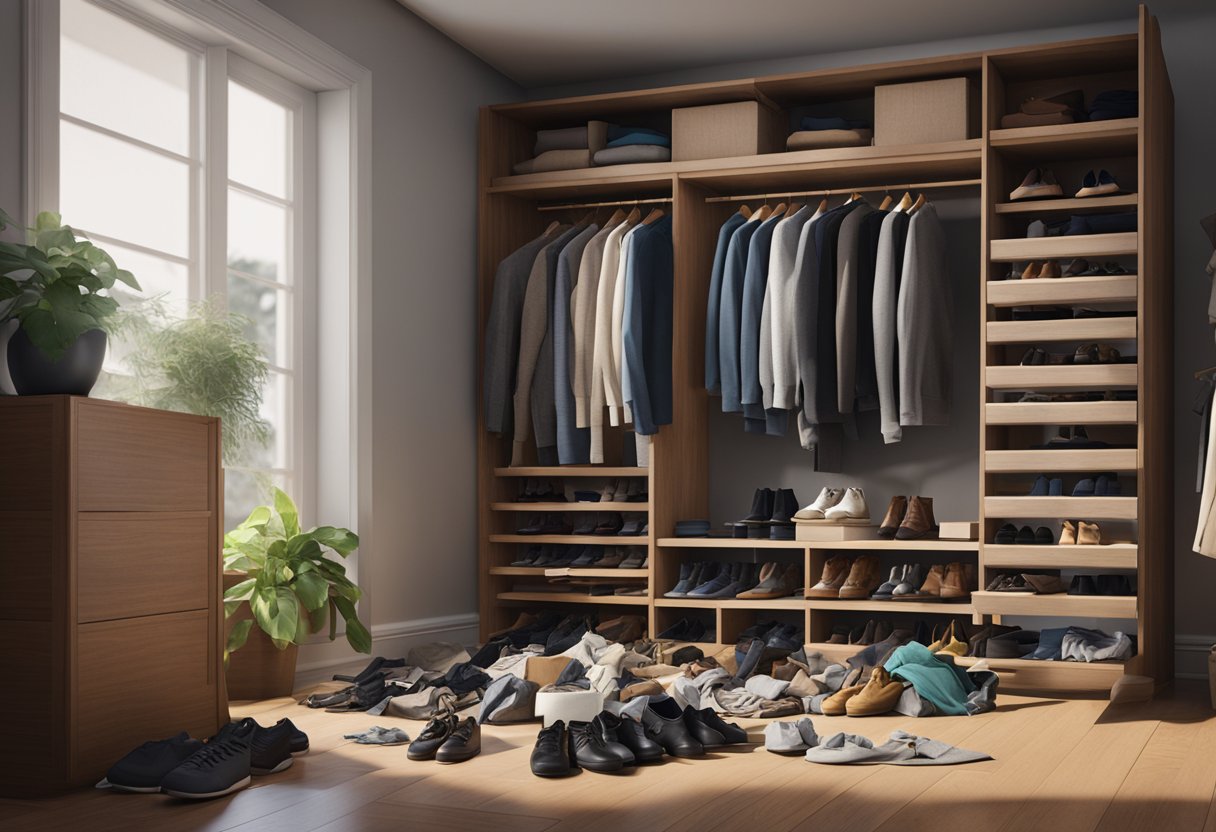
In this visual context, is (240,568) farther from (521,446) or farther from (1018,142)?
(1018,142)

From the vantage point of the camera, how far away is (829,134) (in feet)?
16.8

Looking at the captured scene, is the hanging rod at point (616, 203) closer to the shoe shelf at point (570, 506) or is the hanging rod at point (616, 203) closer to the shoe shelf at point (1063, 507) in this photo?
the shoe shelf at point (570, 506)

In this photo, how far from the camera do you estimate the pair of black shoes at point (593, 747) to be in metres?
3.01

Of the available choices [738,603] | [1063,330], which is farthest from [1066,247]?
[738,603]

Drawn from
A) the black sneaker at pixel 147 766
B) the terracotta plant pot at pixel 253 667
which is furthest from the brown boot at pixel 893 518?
the black sneaker at pixel 147 766

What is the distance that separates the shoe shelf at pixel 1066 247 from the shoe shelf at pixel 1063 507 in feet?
2.62

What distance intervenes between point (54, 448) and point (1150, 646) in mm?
3520

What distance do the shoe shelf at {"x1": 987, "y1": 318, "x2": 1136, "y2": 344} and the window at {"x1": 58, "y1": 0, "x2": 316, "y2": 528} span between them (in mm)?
2582

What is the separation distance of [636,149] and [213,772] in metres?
3.40

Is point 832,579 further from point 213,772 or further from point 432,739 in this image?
point 213,772

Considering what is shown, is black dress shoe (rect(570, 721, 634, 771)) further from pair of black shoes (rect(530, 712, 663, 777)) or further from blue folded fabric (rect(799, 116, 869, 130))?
blue folded fabric (rect(799, 116, 869, 130))

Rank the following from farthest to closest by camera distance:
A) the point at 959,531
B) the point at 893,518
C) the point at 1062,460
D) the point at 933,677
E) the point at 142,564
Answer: the point at 893,518 → the point at 959,531 → the point at 1062,460 → the point at 933,677 → the point at 142,564

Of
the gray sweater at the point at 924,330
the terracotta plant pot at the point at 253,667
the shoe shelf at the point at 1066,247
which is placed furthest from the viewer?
the gray sweater at the point at 924,330

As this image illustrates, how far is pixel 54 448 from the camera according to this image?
9.62 ft
